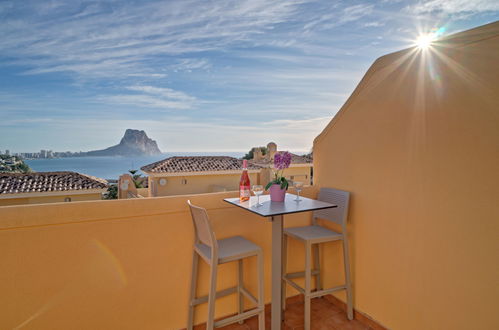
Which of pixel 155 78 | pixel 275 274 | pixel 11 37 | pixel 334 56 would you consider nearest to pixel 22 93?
pixel 155 78

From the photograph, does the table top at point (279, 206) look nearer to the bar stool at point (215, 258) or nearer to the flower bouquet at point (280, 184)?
the flower bouquet at point (280, 184)

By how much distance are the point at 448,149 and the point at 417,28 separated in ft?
3.75

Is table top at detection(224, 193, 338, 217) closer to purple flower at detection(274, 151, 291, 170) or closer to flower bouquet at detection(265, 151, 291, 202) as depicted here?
flower bouquet at detection(265, 151, 291, 202)

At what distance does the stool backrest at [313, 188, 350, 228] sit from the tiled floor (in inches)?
34.5

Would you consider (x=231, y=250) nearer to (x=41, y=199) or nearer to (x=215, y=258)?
(x=215, y=258)

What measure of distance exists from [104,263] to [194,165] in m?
13.7

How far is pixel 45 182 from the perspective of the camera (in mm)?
12898

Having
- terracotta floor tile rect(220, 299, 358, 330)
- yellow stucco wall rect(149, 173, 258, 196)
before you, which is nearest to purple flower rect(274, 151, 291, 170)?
terracotta floor tile rect(220, 299, 358, 330)

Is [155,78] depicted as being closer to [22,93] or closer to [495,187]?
[22,93]

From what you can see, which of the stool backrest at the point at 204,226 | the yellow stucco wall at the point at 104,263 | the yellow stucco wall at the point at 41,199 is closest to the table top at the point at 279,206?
the stool backrest at the point at 204,226

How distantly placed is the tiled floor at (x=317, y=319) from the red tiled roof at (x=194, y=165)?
41.0 feet

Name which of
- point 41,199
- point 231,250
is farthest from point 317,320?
point 41,199

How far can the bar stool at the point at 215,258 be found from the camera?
6.11ft

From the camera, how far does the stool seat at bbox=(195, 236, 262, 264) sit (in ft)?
6.52
